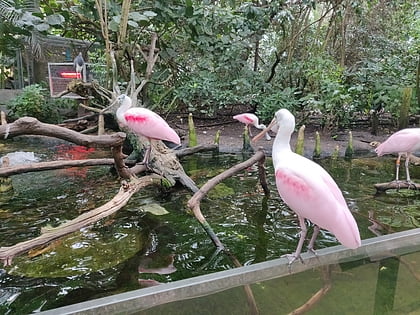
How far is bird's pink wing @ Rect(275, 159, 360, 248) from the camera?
1.49 meters

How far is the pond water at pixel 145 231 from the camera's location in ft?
7.32

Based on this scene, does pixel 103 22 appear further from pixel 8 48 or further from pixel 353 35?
pixel 353 35

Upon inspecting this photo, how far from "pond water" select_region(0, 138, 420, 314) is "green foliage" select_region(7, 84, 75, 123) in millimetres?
2510

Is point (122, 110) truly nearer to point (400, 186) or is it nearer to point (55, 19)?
point (55, 19)

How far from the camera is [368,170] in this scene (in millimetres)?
4742

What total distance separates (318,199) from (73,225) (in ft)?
4.01

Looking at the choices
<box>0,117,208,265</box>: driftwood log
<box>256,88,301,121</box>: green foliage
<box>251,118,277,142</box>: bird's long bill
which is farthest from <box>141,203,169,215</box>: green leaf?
<box>256,88,301,121</box>: green foliage

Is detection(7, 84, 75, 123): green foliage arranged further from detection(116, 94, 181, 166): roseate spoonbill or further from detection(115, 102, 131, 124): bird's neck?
detection(116, 94, 181, 166): roseate spoonbill

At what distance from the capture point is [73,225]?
1978mm

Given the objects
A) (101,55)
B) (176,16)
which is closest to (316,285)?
(176,16)

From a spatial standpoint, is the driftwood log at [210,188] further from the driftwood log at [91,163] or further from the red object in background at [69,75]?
the red object in background at [69,75]

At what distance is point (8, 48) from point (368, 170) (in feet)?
18.2

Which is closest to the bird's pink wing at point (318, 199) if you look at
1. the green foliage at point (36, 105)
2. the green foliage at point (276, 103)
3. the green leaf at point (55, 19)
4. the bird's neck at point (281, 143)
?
the bird's neck at point (281, 143)

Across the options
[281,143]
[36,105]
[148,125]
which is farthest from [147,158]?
[36,105]
